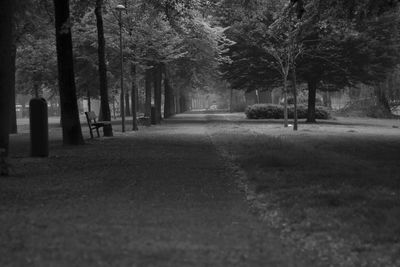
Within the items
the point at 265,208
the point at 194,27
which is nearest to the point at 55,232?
the point at 265,208

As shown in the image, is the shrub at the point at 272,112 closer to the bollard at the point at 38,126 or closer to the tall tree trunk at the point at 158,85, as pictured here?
the tall tree trunk at the point at 158,85

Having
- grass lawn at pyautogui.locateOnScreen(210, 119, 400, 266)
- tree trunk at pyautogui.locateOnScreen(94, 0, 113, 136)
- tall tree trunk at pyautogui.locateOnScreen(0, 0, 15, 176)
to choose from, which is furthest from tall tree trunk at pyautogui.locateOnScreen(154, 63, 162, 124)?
tall tree trunk at pyautogui.locateOnScreen(0, 0, 15, 176)

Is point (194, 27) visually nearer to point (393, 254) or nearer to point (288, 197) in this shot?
point (288, 197)

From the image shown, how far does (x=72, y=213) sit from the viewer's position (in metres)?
7.48

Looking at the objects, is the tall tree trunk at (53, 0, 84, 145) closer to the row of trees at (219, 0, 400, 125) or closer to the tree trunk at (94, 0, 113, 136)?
the tree trunk at (94, 0, 113, 136)

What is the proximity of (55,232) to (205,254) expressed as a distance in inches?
71.4

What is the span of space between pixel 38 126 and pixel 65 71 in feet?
10.5

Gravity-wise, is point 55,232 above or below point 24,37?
below

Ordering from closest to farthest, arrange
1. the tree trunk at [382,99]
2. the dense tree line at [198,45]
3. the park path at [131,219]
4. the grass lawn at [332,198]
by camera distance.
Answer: the park path at [131,219] < the grass lawn at [332,198] < the dense tree line at [198,45] < the tree trunk at [382,99]

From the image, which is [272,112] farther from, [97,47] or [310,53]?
[97,47]

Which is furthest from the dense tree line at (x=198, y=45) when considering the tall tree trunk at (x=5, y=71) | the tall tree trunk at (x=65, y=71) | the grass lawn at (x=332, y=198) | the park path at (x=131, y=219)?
the park path at (x=131, y=219)

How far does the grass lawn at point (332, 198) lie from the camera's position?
5832 mm

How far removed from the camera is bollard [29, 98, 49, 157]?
48.2ft

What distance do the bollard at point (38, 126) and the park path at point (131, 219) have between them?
1.75 metres
